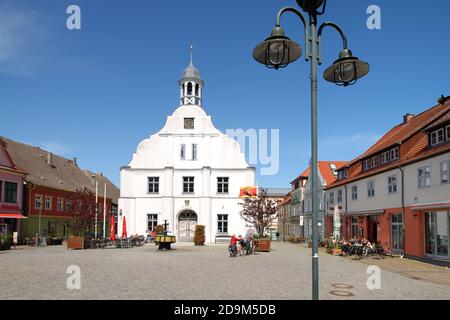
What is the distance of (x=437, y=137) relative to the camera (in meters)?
22.4

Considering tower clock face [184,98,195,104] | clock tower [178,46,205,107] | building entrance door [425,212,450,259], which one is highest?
clock tower [178,46,205,107]

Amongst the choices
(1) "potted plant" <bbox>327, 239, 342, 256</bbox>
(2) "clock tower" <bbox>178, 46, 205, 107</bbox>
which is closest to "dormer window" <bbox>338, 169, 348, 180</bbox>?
(1) "potted plant" <bbox>327, 239, 342, 256</bbox>

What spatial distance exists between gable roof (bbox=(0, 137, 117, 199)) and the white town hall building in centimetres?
636

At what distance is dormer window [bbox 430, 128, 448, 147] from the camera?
21844 mm

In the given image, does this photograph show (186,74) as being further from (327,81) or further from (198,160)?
(327,81)

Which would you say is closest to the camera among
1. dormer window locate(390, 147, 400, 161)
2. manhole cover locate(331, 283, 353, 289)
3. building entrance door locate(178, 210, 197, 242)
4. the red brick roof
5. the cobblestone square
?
the cobblestone square

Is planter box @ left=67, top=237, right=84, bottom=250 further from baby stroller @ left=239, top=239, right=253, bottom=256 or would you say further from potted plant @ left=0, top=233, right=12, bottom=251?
baby stroller @ left=239, top=239, right=253, bottom=256

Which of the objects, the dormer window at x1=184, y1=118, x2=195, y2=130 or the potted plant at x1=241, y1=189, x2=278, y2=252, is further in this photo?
the dormer window at x1=184, y1=118, x2=195, y2=130

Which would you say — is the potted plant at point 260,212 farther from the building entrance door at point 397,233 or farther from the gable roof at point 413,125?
the building entrance door at point 397,233

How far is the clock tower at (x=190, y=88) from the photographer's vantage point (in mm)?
42250

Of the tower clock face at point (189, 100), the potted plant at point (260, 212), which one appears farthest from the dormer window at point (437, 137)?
the tower clock face at point (189, 100)

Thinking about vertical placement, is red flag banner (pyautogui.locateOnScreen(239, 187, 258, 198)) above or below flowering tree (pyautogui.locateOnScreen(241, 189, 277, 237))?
above

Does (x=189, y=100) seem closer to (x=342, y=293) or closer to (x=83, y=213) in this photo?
(x=83, y=213)
